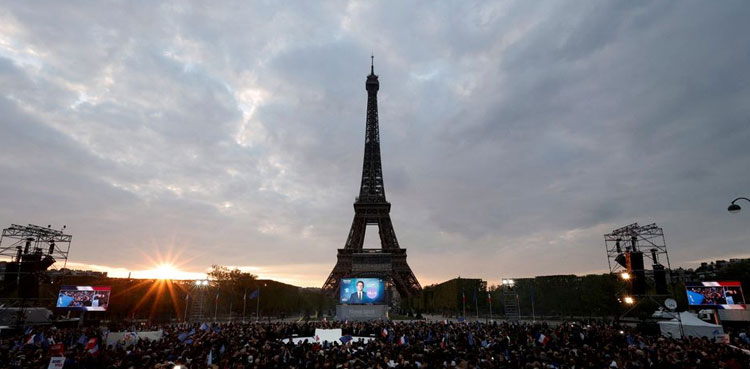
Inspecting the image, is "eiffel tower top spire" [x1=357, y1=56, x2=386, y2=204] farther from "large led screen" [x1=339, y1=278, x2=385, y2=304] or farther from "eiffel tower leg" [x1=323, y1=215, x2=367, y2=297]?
"large led screen" [x1=339, y1=278, x2=385, y2=304]

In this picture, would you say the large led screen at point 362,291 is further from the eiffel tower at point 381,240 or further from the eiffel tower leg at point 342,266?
the eiffel tower leg at point 342,266

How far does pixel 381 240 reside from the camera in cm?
7744

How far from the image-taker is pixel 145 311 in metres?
62.5

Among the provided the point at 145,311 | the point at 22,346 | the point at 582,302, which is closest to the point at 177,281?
the point at 145,311

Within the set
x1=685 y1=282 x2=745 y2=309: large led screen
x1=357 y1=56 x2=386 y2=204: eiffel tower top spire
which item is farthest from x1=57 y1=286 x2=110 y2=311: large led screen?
x1=685 y1=282 x2=745 y2=309: large led screen

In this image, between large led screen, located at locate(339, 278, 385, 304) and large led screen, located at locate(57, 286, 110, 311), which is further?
large led screen, located at locate(339, 278, 385, 304)

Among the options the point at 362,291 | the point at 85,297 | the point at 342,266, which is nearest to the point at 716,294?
the point at 362,291

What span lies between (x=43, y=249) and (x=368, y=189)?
2092 inches

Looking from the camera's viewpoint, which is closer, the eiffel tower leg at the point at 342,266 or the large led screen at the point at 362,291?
the large led screen at the point at 362,291

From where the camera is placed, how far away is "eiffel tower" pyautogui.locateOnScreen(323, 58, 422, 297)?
71125 mm

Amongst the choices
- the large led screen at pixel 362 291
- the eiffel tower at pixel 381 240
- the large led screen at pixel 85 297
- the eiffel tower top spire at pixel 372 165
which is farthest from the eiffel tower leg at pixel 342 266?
the large led screen at pixel 85 297

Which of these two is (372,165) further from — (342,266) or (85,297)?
(85,297)

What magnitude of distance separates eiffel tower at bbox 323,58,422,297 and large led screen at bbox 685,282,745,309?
148 ft

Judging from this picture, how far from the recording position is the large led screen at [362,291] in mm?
47597
